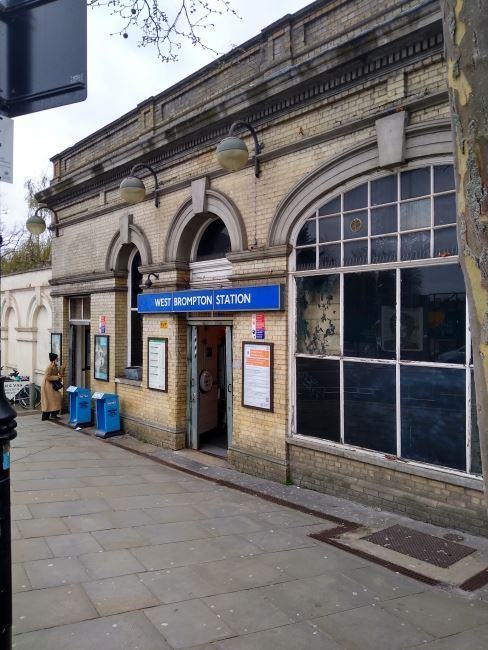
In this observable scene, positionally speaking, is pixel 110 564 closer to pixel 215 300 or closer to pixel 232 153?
pixel 215 300

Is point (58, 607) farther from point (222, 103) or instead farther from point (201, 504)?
point (222, 103)

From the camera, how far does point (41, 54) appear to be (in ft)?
11.4

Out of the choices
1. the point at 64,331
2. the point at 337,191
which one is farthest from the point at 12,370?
the point at 337,191

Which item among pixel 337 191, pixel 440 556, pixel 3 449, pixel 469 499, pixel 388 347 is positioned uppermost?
pixel 337 191

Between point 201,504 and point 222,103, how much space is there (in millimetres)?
6126

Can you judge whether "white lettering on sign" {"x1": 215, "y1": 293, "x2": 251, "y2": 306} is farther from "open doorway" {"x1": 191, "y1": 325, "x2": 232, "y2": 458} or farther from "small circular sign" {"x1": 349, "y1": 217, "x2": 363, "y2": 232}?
"small circular sign" {"x1": 349, "y1": 217, "x2": 363, "y2": 232}

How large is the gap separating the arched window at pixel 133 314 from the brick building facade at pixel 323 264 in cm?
119

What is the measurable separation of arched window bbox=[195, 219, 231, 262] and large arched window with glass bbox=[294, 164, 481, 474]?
7.32ft

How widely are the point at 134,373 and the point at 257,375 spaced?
4263 mm

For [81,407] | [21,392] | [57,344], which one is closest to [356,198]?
[81,407]

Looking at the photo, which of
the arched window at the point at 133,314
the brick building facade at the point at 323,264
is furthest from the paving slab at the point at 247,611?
the arched window at the point at 133,314

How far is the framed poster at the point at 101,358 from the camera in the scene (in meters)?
12.2

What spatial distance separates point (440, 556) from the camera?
5234mm

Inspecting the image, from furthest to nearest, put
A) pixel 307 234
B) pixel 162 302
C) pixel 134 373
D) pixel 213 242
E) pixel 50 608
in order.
Answer: pixel 134 373 → pixel 162 302 → pixel 213 242 → pixel 307 234 → pixel 50 608
